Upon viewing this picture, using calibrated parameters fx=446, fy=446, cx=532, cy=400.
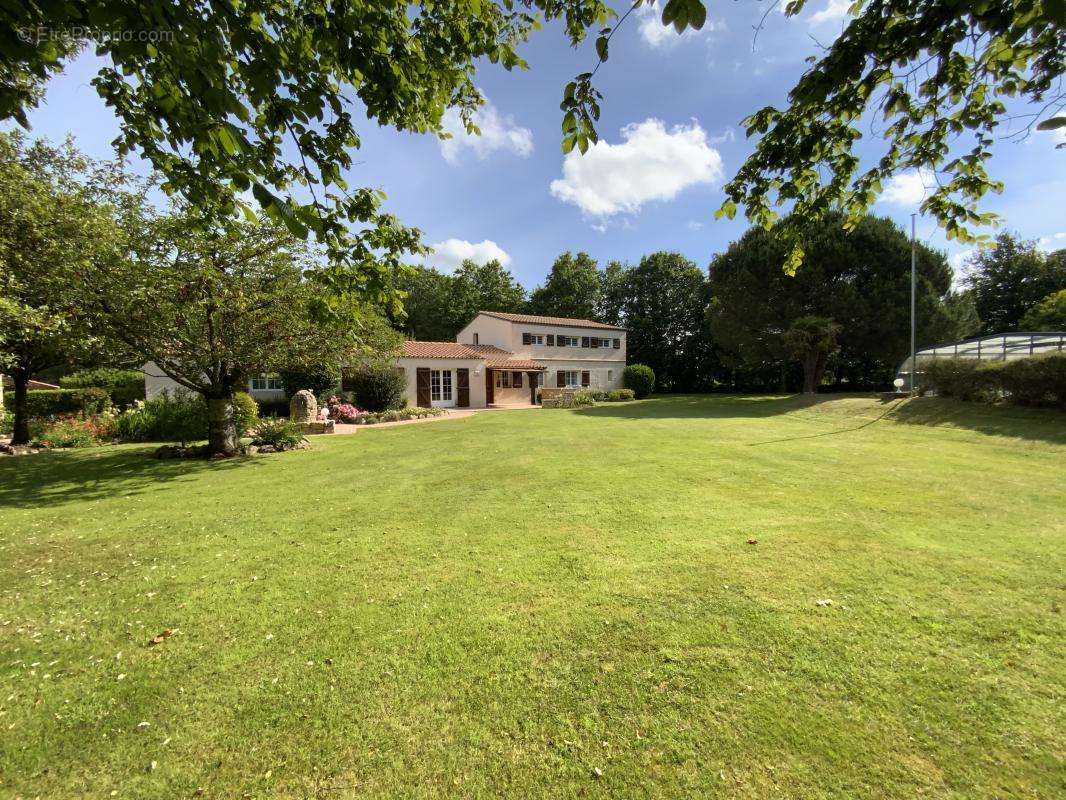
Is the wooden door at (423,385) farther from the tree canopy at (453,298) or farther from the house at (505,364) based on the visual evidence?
the tree canopy at (453,298)

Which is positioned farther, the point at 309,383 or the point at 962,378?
the point at 309,383

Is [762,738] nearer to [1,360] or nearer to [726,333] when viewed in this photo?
[1,360]

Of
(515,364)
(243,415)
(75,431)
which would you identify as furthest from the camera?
(515,364)

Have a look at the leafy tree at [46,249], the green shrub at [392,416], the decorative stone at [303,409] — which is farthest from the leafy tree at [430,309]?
the leafy tree at [46,249]

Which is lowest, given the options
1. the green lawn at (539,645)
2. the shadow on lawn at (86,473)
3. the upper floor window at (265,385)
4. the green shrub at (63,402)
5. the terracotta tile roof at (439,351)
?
the green lawn at (539,645)

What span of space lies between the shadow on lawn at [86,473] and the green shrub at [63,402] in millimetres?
6207

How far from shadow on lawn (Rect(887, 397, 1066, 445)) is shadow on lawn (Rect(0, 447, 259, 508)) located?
64.5ft

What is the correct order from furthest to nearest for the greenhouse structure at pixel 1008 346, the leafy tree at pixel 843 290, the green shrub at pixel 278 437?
1. the leafy tree at pixel 843 290
2. the greenhouse structure at pixel 1008 346
3. the green shrub at pixel 278 437

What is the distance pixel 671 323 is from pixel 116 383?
4124 cm

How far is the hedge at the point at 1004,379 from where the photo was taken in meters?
14.1

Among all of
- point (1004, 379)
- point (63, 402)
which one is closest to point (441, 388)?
point (63, 402)

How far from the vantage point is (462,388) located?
88.6 feet

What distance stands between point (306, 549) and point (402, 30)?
206 inches

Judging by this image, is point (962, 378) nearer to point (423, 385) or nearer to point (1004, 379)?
point (1004, 379)
